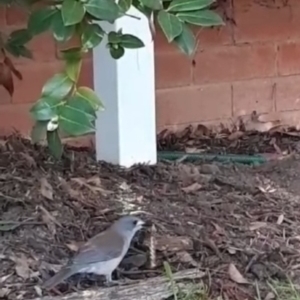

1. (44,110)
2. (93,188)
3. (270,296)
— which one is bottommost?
(270,296)

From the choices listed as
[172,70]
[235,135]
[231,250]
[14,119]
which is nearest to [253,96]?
[235,135]

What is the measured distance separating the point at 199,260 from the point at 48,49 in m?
1.66

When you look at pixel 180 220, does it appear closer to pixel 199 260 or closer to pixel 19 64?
pixel 199 260

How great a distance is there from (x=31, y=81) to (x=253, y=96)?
52.4 inches

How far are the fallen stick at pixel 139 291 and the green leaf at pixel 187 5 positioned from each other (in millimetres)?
990

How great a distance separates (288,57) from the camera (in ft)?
17.5

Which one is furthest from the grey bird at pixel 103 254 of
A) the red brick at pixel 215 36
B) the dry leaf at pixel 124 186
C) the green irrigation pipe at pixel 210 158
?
the red brick at pixel 215 36

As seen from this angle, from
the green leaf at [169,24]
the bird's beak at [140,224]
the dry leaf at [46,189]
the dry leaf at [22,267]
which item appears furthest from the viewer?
the dry leaf at [46,189]

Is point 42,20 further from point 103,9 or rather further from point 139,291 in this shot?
point 139,291

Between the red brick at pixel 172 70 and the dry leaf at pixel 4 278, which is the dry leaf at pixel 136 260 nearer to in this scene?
the dry leaf at pixel 4 278

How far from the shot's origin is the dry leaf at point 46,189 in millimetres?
3668

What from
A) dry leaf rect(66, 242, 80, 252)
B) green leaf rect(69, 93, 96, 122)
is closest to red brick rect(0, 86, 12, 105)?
dry leaf rect(66, 242, 80, 252)

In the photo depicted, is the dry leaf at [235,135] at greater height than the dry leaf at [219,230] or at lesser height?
greater

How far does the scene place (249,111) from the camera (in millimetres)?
5293
